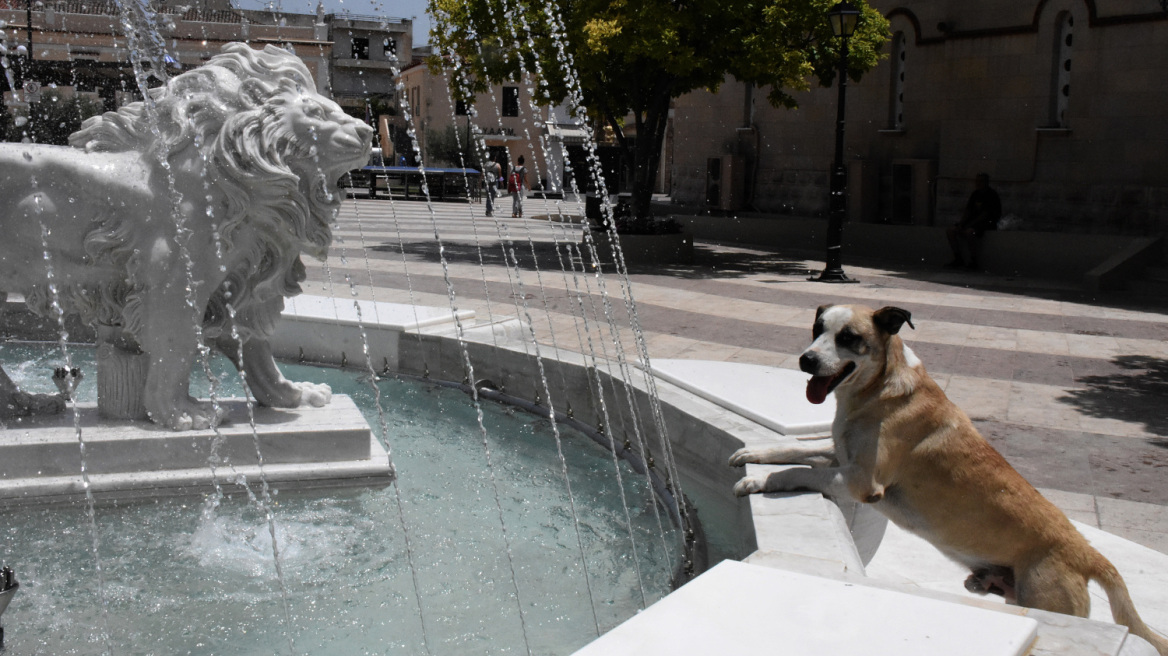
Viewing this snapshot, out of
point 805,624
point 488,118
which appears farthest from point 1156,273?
point 488,118

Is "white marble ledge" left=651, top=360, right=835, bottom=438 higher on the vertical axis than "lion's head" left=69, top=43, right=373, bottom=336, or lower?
lower

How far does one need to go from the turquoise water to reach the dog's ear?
4.48 ft

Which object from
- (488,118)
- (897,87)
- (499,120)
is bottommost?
(897,87)

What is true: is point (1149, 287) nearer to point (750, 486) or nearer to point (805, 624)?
point (750, 486)

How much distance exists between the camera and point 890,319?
10.8 feet

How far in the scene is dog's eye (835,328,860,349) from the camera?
3.31 metres

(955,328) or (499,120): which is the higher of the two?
(499,120)

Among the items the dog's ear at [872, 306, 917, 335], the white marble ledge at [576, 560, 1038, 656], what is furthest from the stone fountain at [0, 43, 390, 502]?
the white marble ledge at [576, 560, 1038, 656]

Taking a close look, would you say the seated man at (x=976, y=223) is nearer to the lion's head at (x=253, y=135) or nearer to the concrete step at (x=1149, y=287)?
the concrete step at (x=1149, y=287)

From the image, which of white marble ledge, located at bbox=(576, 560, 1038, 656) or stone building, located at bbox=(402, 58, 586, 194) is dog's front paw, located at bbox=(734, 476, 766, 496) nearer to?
white marble ledge, located at bbox=(576, 560, 1038, 656)

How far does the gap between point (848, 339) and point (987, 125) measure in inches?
670

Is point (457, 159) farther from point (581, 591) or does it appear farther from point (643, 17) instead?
point (581, 591)

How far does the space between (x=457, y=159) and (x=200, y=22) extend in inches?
763

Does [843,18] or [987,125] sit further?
[987,125]
